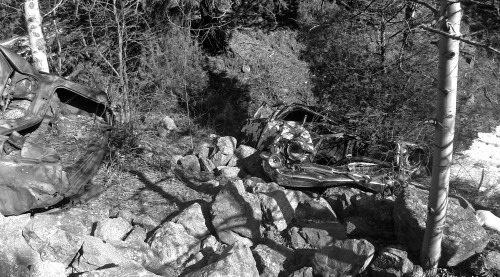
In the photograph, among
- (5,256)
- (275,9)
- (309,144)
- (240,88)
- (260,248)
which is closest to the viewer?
(5,256)

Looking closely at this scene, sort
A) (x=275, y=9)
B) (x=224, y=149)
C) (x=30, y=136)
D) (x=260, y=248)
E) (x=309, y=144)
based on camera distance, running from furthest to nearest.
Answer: (x=275, y=9) < (x=224, y=149) < (x=309, y=144) < (x=30, y=136) < (x=260, y=248)

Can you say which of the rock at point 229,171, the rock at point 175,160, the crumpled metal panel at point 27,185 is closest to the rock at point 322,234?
the rock at point 229,171

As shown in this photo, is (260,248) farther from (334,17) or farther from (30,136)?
(334,17)

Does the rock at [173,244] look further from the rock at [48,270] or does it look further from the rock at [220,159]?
the rock at [220,159]

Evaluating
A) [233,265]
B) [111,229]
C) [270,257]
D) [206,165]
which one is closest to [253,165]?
[206,165]

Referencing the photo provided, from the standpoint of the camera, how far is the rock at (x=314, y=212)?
7461 mm

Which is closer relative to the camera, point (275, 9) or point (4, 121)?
point (4, 121)

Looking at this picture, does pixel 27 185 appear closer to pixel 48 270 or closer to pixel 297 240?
pixel 48 270

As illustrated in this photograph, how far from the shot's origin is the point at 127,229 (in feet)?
23.0

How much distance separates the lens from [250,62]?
14.4 meters

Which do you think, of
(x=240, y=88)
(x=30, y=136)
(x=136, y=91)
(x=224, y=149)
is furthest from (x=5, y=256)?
(x=240, y=88)

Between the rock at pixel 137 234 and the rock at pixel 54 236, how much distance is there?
0.54 m

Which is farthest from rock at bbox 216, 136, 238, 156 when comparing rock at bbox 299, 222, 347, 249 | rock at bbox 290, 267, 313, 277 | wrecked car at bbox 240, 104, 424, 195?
rock at bbox 290, 267, 313, 277

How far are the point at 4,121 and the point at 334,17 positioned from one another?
9.36m
